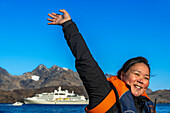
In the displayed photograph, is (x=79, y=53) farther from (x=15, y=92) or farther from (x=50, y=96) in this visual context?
(x=15, y=92)

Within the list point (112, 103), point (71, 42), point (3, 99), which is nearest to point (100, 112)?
point (112, 103)

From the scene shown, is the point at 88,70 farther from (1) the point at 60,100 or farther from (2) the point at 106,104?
(1) the point at 60,100

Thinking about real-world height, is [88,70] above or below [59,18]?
below

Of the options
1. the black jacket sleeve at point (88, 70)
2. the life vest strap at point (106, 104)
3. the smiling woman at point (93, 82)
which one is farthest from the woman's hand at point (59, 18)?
the life vest strap at point (106, 104)

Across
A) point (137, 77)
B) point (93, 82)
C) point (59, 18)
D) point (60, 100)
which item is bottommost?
point (93, 82)

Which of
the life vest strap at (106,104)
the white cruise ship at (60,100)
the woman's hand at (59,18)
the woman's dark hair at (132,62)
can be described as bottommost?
the life vest strap at (106,104)

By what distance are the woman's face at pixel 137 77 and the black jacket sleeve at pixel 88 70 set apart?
11.1 inches

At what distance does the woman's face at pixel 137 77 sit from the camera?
1851 mm

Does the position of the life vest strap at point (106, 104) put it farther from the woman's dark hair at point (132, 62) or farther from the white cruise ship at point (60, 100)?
the white cruise ship at point (60, 100)

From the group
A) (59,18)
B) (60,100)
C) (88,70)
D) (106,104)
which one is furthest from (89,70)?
A: (60,100)

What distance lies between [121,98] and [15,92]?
457 feet

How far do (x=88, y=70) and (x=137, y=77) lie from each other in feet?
1.53

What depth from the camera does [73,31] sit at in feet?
5.39

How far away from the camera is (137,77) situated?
186cm
